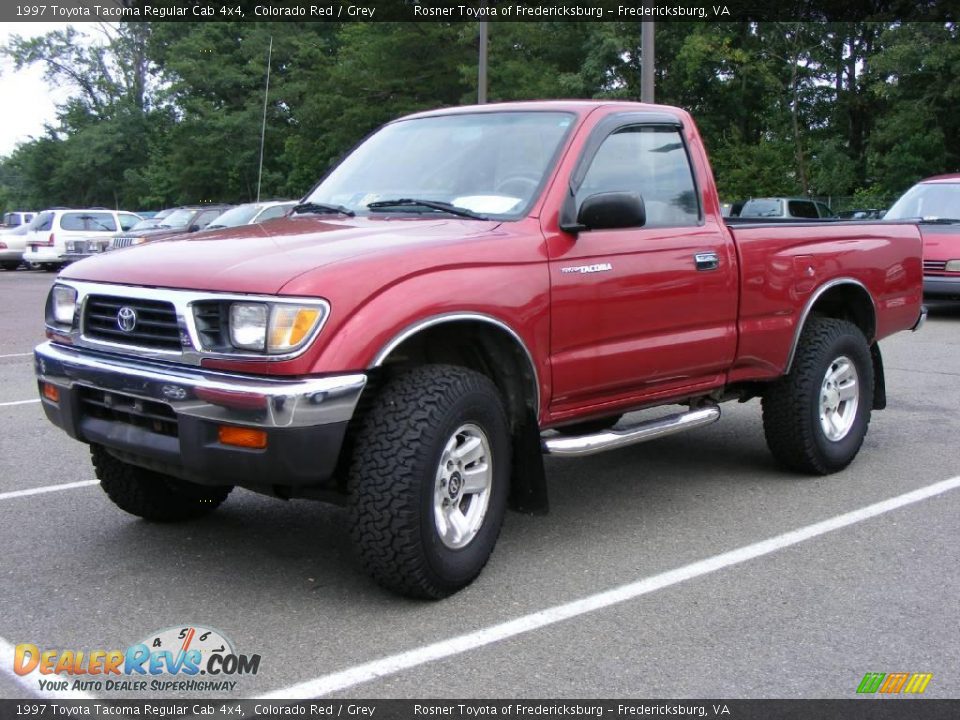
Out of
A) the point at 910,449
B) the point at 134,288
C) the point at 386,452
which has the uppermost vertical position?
the point at 134,288

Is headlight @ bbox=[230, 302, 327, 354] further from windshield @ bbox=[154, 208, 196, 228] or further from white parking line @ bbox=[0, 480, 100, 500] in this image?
windshield @ bbox=[154, 208, 196, 228]

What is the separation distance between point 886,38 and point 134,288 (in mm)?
28764

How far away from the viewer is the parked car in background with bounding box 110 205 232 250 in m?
23.2

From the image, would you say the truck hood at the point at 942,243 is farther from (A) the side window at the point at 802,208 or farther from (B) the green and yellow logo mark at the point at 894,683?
(B) the green and yellow logo mark at the point at 894,683

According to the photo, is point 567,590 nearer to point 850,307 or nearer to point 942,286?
point 850,307

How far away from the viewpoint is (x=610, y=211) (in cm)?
472

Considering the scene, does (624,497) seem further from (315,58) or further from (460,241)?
(315,58)

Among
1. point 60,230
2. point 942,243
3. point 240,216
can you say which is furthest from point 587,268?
point 60,230

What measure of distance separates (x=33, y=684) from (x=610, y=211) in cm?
283

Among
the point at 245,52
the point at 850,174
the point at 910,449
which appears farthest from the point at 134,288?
the point at 245,52

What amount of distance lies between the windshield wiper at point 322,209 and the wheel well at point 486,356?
921 millimetres

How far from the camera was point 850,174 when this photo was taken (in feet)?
112

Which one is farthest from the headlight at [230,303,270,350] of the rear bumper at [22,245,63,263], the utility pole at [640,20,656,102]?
the rear bumper at [22,245,63,263]

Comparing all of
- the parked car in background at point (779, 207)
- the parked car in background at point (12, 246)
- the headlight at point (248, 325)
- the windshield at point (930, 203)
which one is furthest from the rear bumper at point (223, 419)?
the parked car in background at point (12, 246)
